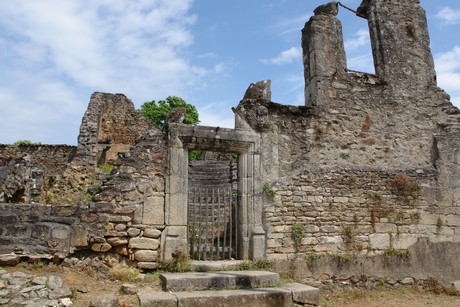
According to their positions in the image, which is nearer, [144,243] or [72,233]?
[72,233]

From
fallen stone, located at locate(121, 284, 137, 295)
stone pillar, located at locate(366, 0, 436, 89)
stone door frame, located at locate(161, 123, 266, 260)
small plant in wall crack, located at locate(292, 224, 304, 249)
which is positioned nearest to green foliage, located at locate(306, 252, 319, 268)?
small plant in wall crack, located at locate(292, 224, 304, 249)

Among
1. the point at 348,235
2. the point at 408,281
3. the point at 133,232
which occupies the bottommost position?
the point at 408,281

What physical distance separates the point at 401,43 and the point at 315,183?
158 inches

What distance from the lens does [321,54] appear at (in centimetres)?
829

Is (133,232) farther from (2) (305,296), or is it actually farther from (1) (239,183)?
(2) (305,296)

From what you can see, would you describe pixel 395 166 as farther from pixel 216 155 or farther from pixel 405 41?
pixel 216 155

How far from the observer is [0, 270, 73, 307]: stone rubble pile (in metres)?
4.64

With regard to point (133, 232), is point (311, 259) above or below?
below

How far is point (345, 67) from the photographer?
331 inches

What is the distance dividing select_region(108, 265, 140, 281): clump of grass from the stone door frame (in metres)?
0.64

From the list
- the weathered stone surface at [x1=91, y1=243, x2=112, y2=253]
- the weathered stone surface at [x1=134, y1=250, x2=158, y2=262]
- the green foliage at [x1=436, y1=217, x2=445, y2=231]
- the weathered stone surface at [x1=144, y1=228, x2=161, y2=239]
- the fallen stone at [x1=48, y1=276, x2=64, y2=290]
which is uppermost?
the green foliage at [x1=436, y1=217, x2=445, y2=231]

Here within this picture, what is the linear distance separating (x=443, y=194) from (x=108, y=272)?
22.1ft

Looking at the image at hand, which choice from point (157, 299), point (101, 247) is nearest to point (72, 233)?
point (101, 247)

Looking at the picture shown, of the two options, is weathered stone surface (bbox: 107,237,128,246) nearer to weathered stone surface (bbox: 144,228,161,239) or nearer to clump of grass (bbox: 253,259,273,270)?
weathered stone surface (bbox: 144,228,161,239)
